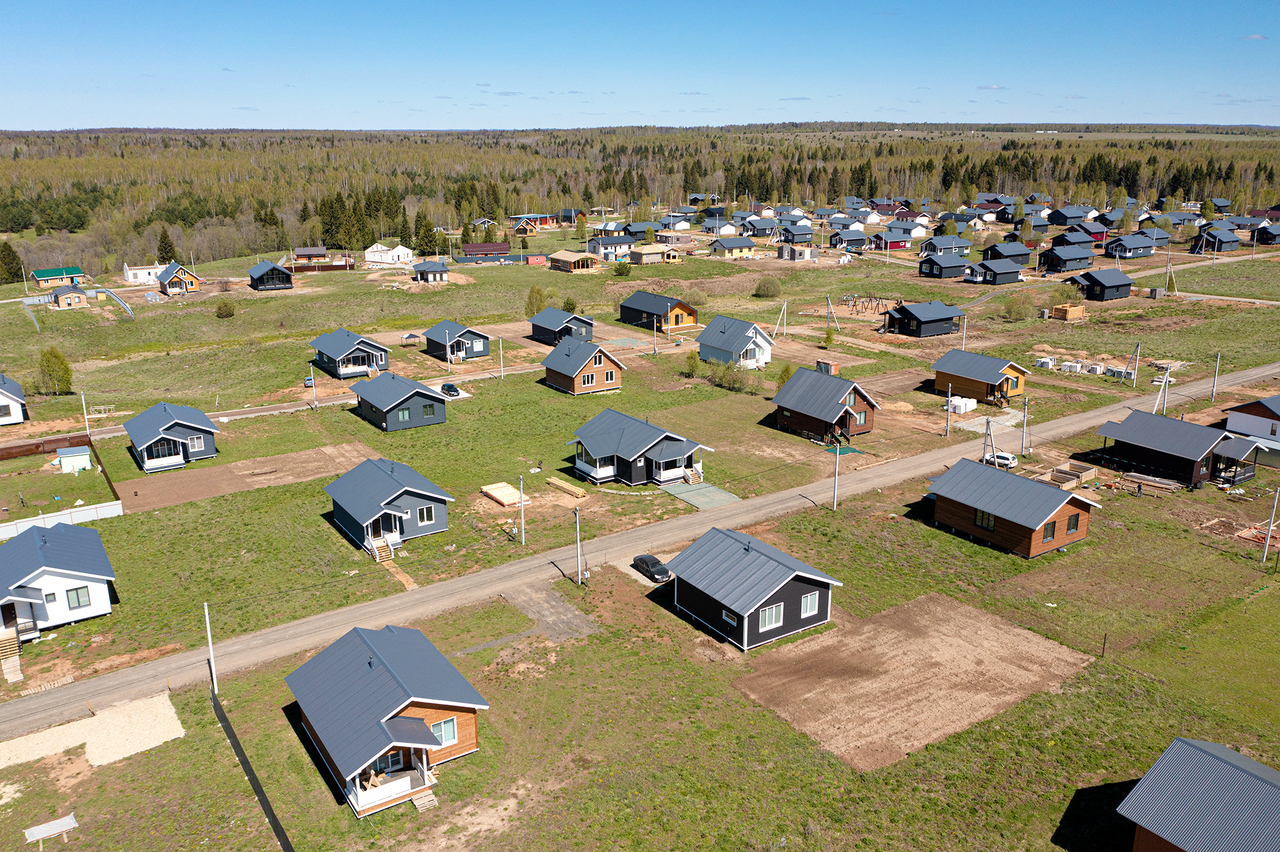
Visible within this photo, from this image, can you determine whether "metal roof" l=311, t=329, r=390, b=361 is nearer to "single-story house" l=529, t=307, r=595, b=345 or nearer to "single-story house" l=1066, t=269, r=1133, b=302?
"single-story house" l=529, t=307, r=595, b=345

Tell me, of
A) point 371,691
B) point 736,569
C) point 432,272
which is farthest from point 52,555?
point 432,272

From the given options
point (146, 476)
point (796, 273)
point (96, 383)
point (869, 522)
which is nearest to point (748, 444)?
point (869, 522)

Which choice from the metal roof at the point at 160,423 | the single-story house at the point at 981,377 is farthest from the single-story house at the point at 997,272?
the metal roof at the point at 160,423

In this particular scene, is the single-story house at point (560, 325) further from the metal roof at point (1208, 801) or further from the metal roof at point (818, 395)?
the metal roof at point (1208, 801)

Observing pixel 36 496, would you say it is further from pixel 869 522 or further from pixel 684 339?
pixel 684 339

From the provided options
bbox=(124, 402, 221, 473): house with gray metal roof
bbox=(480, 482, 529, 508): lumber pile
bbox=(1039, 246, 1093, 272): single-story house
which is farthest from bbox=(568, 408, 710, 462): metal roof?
bbox=(1039, 246, 1093, 272): single-story house
